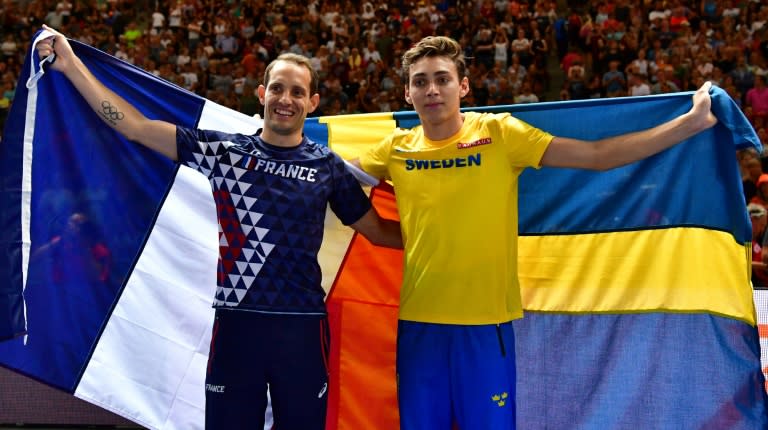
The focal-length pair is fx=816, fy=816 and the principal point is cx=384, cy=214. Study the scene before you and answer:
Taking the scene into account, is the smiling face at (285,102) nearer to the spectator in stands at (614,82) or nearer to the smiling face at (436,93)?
the smiling face at (436,93)

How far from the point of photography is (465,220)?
3.64 metres

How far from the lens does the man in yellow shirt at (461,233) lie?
3555 millimetres

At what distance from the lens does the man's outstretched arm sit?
3766 mm

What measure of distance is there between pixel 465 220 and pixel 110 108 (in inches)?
68.5

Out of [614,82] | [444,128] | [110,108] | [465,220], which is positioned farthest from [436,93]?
[614,82]

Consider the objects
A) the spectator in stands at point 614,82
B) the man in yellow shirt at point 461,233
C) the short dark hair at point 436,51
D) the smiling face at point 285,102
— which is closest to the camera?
the man in yellow shirt at point 461,233

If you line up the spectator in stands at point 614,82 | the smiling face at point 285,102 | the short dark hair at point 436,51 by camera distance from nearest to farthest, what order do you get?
the smiling face at point 285,102, the short dark hair at point 436,51, the spectator in stands at point 614,82

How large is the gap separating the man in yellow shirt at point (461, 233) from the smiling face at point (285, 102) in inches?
20.1

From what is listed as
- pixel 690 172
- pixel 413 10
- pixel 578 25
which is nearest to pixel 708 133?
pixel 690 172

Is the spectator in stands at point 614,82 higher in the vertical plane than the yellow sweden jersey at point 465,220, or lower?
higher

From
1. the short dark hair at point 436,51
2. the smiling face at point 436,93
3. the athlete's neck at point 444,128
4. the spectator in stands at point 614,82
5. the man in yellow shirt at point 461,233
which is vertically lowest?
the man in yellow shirt at point 461,233

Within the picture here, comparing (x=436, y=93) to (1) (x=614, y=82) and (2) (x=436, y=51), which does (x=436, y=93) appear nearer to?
(2) (x=436, y=51)

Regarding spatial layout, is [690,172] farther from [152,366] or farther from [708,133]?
[152,366]

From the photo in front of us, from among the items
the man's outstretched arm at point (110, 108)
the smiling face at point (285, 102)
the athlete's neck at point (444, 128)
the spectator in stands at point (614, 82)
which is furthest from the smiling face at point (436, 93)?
the spectator in stands at point (614, 82)
